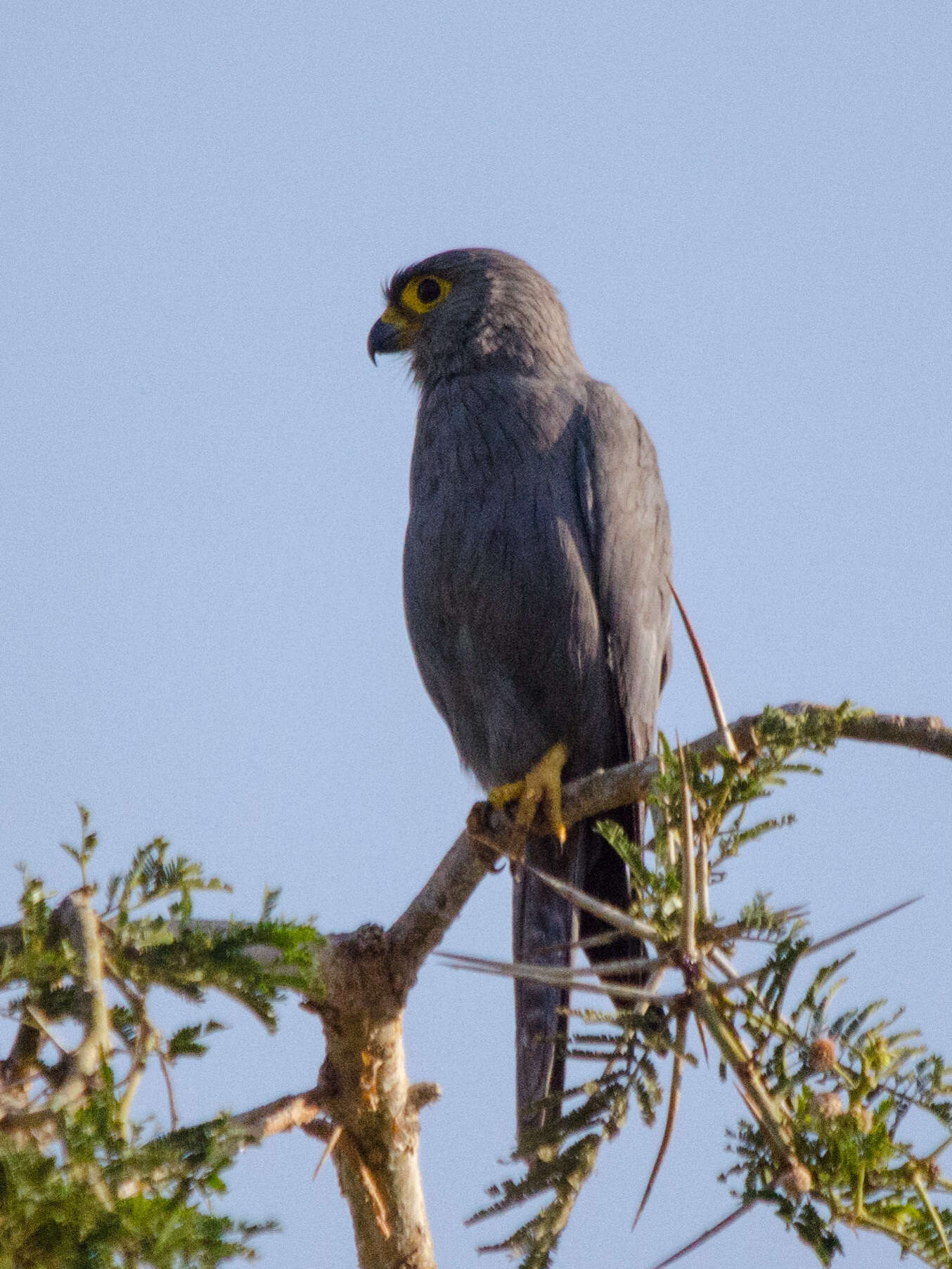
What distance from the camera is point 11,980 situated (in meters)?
2.36

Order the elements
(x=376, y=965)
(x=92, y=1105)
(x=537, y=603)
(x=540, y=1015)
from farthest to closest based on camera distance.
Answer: (x=537, y=603), (x=540, y=1015), (x=376, y=965), (x=92, y=1105)

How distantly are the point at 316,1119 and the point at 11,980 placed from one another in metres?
1.79

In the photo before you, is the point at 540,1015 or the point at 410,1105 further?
the point at 540,1015

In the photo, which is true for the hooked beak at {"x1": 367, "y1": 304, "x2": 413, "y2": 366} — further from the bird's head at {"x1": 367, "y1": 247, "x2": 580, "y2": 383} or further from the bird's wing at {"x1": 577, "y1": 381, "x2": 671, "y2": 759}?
the bird's wing at {"x1": 577, "y1": 381, "x2": 671, "y2": 759}

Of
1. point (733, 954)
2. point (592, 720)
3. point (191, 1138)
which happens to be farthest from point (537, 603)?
point (191, 1138)

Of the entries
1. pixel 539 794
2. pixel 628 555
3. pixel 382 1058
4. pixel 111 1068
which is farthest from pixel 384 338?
pixel 111 1068

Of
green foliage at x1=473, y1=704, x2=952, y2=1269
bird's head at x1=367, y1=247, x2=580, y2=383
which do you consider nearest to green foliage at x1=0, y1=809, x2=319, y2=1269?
green foliage at x1=473, y1=704, x2=952, y2=1269

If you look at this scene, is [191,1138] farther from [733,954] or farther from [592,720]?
[592,720]

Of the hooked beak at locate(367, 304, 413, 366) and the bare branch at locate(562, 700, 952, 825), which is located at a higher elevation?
the hooked beak at locate(367, 304, 413, 366)

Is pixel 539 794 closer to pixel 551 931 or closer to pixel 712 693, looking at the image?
pixel 551 931

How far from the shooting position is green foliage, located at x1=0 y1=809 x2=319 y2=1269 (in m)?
1.78

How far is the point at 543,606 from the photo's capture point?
197 inches

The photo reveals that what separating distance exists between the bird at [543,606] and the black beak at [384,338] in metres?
1.16

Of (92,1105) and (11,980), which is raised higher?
(11,980)
